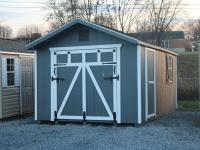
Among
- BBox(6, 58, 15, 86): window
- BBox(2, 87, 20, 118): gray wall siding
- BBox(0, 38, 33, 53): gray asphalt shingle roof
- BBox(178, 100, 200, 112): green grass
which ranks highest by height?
BBox(0, 38, 33, 53): gray asphalt shingle roof

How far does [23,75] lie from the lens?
18.3m

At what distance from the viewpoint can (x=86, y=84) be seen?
1464 centimetres

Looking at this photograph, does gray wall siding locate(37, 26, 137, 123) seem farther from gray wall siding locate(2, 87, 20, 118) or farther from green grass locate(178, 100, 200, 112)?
green grass locate(178, 100, 200, 112)

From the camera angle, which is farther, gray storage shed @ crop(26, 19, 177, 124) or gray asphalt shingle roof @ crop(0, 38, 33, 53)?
gray asphalt shingle roof @ crop(0, 38, 33, 53)

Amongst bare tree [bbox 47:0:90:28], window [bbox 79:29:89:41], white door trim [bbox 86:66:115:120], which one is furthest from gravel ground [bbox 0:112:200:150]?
bare tree [bbox 47:0:90:28]

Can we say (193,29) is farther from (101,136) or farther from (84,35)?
(101,136)

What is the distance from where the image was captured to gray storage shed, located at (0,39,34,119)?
55.3 feet

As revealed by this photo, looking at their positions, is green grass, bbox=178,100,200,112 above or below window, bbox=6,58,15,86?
below

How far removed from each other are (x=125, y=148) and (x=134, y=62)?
4.20 metres

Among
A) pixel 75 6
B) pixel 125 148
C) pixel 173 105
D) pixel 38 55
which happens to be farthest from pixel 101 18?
pixel 125 148

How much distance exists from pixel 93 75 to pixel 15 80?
14.5 ft

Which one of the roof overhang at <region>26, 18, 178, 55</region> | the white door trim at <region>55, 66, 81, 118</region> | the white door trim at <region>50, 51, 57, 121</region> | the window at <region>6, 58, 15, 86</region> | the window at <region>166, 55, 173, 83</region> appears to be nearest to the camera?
the roof overhang at <region>26, 18, 178, 55</region>

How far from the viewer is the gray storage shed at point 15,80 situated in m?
16.8

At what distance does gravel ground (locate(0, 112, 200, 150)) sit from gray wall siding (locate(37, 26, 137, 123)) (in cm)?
56
